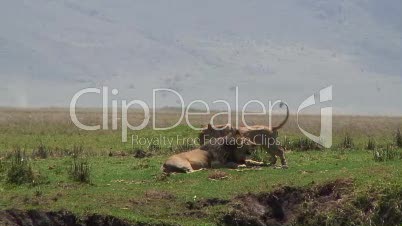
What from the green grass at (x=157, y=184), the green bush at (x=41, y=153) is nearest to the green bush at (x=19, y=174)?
the green grass at (x=157, y=184)

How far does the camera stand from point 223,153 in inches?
914

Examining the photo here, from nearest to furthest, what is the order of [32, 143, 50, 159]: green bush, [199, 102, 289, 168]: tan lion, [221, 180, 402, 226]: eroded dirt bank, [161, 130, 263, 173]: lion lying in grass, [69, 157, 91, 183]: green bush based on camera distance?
[221, 180, 402, 226]: eroded dirt bank
[69, 157, 91, 183]: green bush
[161, 130, 263, 173]: lion lying in grass
[199, 102, 289, 168]: tan lion
[32, 143, 50, 159]: green bush

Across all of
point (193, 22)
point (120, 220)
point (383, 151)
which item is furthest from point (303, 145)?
point (193, 22)

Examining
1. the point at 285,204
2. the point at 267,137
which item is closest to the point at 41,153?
the point at 267,137

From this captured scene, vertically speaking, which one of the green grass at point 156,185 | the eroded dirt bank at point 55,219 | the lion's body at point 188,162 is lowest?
the eroded dirt bank at point 55,219

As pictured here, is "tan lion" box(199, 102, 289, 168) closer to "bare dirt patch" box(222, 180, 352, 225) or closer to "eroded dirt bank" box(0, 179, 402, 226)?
"bare dirt patch" box(222, 180, 352, 225)

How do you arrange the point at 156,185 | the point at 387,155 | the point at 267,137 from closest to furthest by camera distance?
1. the point at 156,185
2. the point at 387,155
3. the point at 267,137

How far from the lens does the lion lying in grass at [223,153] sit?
2267cm

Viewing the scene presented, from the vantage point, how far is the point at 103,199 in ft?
62.3

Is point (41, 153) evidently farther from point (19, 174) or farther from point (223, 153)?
point (223, 153)

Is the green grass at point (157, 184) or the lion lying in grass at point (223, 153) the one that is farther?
the lion lying in grass at point (223, 153)

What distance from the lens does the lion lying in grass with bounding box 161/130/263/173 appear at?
22672 millimetres

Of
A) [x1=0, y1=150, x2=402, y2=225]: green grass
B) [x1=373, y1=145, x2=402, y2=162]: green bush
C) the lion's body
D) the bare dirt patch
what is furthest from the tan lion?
the bare dirt patch

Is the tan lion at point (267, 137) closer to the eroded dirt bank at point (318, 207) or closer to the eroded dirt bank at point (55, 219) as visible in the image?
the eroded dirt bank at point (318, 207)
